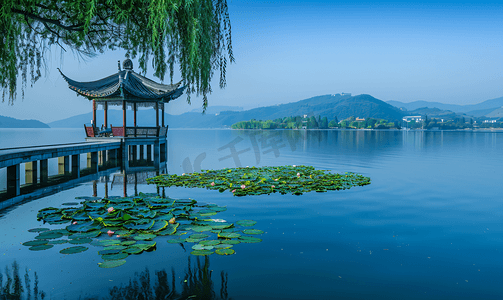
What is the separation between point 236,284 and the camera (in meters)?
3.69

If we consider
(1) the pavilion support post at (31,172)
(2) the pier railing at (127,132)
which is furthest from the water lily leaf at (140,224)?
(2) the pier railing at (127,132)

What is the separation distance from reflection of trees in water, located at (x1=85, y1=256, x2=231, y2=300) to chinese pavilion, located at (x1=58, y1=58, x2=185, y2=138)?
43.0 ft

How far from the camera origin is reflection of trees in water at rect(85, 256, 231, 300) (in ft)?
11.0

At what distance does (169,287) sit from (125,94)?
14.1m

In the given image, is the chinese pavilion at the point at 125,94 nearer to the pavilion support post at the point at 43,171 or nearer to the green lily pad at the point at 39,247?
the pavilion support post at the point at 43,171

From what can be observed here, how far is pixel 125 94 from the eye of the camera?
Result: 16.1 metres

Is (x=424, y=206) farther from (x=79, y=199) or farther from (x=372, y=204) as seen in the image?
(x=79, y=199)

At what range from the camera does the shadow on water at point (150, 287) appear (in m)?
3.32

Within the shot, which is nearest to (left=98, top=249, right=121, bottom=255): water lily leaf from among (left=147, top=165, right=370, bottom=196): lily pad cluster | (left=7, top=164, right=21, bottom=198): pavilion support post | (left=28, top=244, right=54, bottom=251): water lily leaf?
(left=28, top=244, right=54, bottom=251): water lily leaf

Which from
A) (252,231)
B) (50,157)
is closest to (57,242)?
(252,231)

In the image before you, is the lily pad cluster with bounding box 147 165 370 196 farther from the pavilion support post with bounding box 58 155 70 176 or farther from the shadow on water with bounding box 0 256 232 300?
the shadow on water with bounding box 0 256 232 300

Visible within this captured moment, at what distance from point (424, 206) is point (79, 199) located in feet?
26.0

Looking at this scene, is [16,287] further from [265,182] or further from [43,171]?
[43,171]

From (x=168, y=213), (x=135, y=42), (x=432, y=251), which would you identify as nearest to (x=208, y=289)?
(x=168, y=213)
